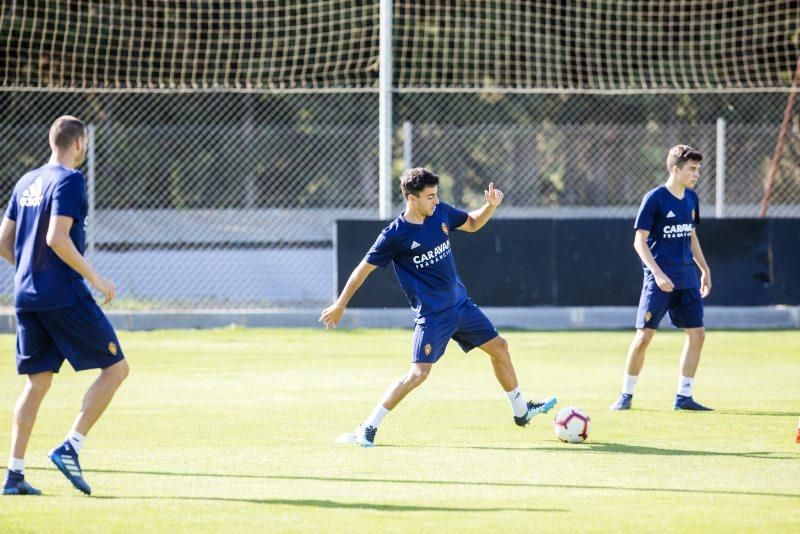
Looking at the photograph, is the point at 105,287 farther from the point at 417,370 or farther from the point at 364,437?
the point at 417,370

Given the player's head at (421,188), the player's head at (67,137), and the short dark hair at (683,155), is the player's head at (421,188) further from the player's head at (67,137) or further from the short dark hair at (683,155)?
the short dark hair at (683,155)

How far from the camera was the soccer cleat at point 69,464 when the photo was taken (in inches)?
237

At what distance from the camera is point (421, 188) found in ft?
25.0

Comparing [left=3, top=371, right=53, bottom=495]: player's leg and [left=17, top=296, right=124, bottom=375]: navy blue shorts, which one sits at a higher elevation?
[left=17, top=296, right=124, bottom=375]: navy blue shorts

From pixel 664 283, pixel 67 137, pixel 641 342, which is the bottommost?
pixel 641 342

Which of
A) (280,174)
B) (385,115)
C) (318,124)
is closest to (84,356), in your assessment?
(385,115)

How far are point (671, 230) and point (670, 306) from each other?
0.60 meters

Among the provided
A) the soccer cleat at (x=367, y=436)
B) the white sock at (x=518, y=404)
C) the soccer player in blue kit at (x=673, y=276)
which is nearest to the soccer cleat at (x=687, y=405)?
the soccer player in blue kit at (x=673, y=276)

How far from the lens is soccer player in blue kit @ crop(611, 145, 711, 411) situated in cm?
922

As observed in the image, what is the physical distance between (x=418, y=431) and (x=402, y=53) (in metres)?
15.5

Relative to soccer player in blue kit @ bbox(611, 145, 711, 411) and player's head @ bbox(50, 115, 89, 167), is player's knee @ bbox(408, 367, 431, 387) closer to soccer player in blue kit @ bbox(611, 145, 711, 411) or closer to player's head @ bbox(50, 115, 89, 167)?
soccer player in blue kit @ bbox(611, 145, 711, 411)

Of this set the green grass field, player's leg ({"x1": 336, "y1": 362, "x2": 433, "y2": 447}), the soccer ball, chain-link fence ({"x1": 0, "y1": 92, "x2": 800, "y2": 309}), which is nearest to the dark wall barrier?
chain-link fence ({"x1": 0, "y1": 92, "x2": 800, "y2": 309})

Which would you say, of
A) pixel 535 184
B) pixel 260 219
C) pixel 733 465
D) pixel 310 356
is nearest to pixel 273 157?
pixel 260 219

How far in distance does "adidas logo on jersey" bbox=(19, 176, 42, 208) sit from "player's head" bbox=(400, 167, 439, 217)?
2.41 meters
